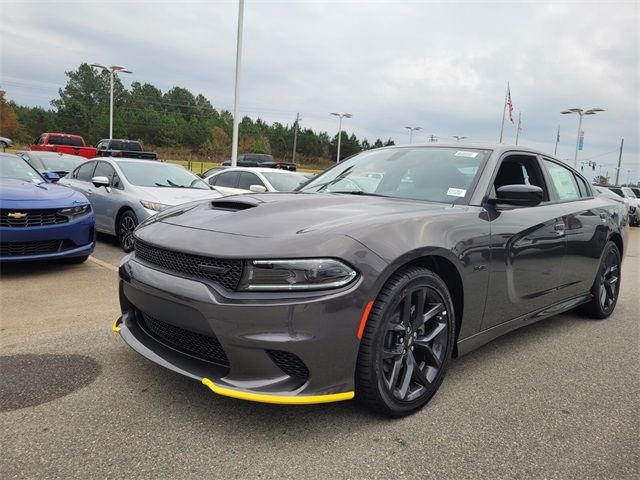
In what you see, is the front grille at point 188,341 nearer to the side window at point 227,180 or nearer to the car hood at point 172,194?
the car hood at point 172,194

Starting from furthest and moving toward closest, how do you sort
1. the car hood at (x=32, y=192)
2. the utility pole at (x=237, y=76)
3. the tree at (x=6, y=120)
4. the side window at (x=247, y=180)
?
the tree at (x=6, y=120), the utility pole at (x=237, y=76), the side window at (x=247, y=180), the car hood at (x=32, y=192)

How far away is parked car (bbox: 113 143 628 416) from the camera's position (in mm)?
2234

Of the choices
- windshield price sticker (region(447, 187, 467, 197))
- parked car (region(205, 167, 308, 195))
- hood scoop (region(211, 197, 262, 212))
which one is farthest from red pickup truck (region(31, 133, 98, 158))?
windshield price sticker (region(447, 187, 467, 197))

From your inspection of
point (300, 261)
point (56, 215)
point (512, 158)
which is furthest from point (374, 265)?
point (56, 215)

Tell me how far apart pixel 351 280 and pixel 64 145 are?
25.2 meters

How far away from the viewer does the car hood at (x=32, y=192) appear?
5.38m

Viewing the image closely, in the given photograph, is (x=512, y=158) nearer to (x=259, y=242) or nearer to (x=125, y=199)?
(x=259, y=242)

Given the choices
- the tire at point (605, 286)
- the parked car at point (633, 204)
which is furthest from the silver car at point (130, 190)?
the parked car at point (633, 204)

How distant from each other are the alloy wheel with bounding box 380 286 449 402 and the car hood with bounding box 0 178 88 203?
4.59 meters

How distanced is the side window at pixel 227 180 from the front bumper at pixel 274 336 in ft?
27.6

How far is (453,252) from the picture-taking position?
278cm

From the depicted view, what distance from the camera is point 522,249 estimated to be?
3316 mm

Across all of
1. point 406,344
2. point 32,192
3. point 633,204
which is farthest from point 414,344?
point 633,204

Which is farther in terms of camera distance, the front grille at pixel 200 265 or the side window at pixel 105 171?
the side window at pixel 105 171
